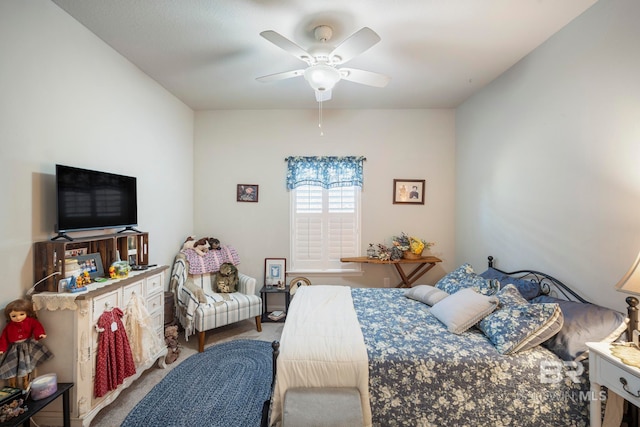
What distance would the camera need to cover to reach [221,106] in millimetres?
3557

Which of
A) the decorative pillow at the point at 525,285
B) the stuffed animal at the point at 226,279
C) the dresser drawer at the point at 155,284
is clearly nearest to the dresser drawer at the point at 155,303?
the dresser drawer at the point at 155,284

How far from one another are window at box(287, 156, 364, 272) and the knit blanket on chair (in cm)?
83

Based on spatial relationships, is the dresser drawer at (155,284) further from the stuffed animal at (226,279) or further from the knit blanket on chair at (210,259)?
the stuffed animal at (226,279)

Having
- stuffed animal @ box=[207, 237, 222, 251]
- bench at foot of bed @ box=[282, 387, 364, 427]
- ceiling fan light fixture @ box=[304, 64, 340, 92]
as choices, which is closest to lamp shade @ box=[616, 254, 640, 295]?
bench at foot of bed @ box=[282, 387, 364, 427]

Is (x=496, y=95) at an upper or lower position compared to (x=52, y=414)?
upper

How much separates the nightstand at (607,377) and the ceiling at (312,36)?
86.0 inches

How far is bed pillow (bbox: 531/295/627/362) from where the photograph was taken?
1.50m

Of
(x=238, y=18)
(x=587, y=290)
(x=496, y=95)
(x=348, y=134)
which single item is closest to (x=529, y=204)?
(x=587, y=290)

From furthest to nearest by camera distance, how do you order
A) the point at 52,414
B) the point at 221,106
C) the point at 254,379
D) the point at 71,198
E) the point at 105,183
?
the point at 221,106 < the point at 254,379 < the point at 105,183 < the point at 71,198 < the point at 52,414

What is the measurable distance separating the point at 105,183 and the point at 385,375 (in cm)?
251

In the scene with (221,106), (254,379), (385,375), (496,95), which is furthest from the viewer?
(221,106)

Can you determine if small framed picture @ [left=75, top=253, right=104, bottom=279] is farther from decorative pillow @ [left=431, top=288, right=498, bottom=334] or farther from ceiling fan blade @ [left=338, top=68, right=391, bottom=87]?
decorative pillow @ [left=431, top=288, right=498, bottom=334]

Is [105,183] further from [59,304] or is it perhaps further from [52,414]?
[52,414]

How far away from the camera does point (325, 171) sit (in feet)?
12.1
